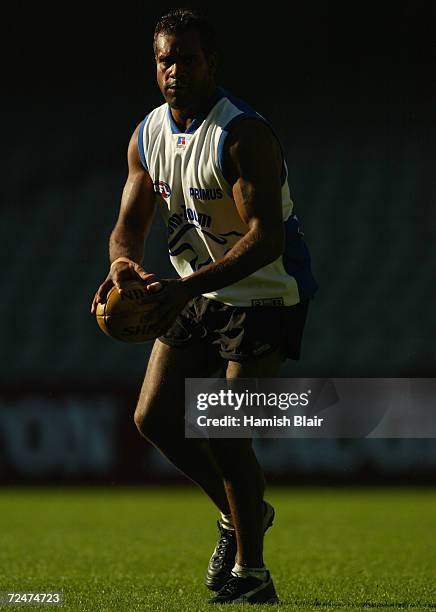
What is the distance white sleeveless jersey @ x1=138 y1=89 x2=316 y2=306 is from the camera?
4133mm

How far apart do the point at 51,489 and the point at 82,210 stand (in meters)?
3.98

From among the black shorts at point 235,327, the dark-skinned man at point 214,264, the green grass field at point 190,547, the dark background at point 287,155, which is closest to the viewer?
the dark-skinned man at point 214,264

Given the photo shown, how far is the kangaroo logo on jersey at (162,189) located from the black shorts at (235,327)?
0.40 meters

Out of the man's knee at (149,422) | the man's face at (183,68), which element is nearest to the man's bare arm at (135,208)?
the man's face at (183,68)

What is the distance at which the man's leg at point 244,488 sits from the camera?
4.14 meters

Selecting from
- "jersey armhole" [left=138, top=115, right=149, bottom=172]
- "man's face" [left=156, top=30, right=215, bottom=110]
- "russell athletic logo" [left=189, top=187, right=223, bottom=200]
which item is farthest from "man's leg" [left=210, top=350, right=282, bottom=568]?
"man's face" [left=156, top=30, right=215, bottom=110]

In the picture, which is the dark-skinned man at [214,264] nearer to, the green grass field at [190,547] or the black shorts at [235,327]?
the black shorts at [235,327]

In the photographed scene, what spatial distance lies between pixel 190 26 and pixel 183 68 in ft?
0.48

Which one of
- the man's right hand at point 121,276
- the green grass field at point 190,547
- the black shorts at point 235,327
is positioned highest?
the man's right hand at point 121,276

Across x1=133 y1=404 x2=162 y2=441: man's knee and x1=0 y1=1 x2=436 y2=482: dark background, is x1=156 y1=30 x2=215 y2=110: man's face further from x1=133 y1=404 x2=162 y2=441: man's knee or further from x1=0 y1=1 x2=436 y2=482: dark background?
x1=0 y1=1 x2=436 y2=482: dark background

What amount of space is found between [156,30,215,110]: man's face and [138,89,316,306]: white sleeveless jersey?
9cm

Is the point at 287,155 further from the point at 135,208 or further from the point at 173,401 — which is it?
the point at 173,401

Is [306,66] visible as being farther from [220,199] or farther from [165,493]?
[220,199]

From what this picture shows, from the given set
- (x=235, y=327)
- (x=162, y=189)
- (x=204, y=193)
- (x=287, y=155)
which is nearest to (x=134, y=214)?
(x=162, y=189)
